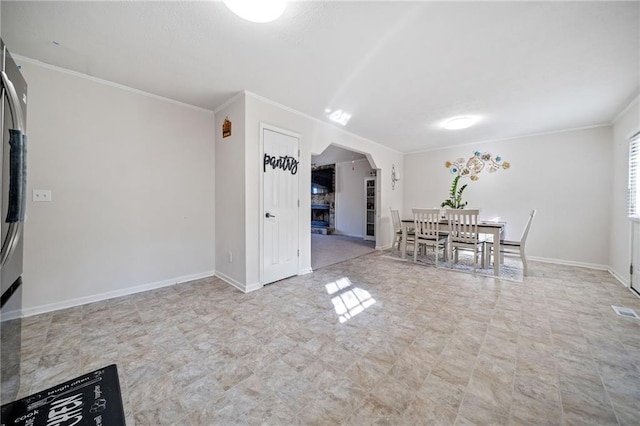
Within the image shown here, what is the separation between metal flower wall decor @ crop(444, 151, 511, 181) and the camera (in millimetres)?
4863

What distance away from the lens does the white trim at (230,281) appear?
115 inches

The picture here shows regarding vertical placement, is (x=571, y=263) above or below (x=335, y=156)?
below

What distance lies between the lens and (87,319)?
218 centimetres

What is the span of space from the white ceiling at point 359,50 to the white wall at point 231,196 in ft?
1.05

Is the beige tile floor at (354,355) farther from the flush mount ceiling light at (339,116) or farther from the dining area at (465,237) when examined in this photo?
the flush mount ceiling light at (339,116)

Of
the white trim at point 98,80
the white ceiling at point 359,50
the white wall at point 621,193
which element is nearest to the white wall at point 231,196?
the white ceiling at point 359,50

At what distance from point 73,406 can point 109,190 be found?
218cm

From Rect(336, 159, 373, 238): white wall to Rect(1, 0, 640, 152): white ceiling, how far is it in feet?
13.7

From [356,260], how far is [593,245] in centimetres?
393

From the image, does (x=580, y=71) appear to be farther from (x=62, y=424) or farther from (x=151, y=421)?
(x=62, y=424)

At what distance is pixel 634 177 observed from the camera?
3.05 m

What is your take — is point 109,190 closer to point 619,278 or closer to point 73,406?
point 73,406

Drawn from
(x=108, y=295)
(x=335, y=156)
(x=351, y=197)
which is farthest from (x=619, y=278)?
(x=108, y=295)

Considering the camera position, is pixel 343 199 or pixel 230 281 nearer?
pixel 230 281
